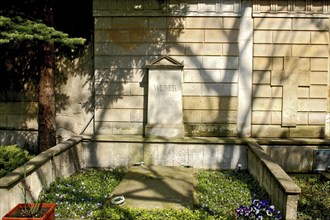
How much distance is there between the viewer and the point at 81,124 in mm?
8977

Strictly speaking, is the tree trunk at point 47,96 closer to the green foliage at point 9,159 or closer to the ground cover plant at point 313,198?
the green foliage at point 9,159

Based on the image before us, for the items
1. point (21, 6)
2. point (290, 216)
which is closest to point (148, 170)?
point (290, 216)

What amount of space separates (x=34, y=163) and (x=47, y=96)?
7.57ft

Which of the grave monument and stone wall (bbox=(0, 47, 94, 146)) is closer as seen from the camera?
the grave monument

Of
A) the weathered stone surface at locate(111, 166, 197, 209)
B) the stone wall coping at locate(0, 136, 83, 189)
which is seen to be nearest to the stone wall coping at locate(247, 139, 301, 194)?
the weathered stone surface at locate(111, 166, 197, 209)

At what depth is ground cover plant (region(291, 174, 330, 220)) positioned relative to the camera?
18.6 ft

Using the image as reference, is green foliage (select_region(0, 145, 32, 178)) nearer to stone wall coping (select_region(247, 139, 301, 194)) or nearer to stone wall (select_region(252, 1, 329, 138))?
stone wall coping (select_region(247, 139, 301, 194))

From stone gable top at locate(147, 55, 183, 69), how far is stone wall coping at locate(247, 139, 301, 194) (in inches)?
101

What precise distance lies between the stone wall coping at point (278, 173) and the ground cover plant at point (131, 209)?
0.59 meters

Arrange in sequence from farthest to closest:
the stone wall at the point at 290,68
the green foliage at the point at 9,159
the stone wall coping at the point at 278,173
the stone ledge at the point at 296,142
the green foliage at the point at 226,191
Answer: the stone wall at the point at 290,68
the stone ledge at the point at 296,142
the green foliage at the point at 9,159
the green foliage at the point at 226,191
the stone wall coping at the point at 278,173

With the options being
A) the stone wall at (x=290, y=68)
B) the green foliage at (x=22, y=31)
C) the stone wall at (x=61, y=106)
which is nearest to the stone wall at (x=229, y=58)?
the stone wall at (x=290, y=68)

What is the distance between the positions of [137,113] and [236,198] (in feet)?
11.5

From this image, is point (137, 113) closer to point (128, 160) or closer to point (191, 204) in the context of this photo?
point (128, 160)

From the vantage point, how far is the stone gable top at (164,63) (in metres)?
8.30
